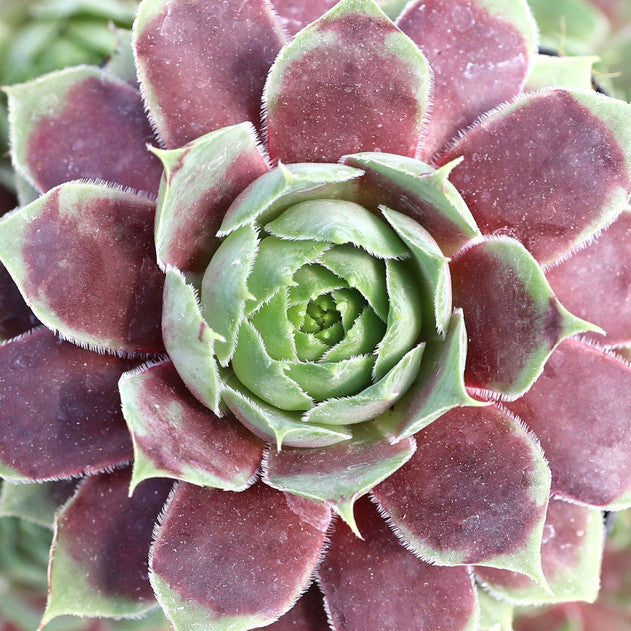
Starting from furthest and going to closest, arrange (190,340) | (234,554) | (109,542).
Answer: (109,542) → (234,554) → (190,340)

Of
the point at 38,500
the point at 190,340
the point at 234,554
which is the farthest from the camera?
the point at 38,500

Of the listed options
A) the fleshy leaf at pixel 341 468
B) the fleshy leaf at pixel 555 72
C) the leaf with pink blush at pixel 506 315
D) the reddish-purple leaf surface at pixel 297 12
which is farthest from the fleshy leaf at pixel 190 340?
the fleshy leaf at pixel 555 72

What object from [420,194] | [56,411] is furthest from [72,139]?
[420,194]

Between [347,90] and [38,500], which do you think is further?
[38,500]

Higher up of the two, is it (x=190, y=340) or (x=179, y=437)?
(x=190, y=340)

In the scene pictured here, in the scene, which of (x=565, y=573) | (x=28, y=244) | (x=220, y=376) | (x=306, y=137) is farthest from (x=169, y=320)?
(x=565, y=573)

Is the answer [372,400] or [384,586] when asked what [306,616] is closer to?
[384,586]
